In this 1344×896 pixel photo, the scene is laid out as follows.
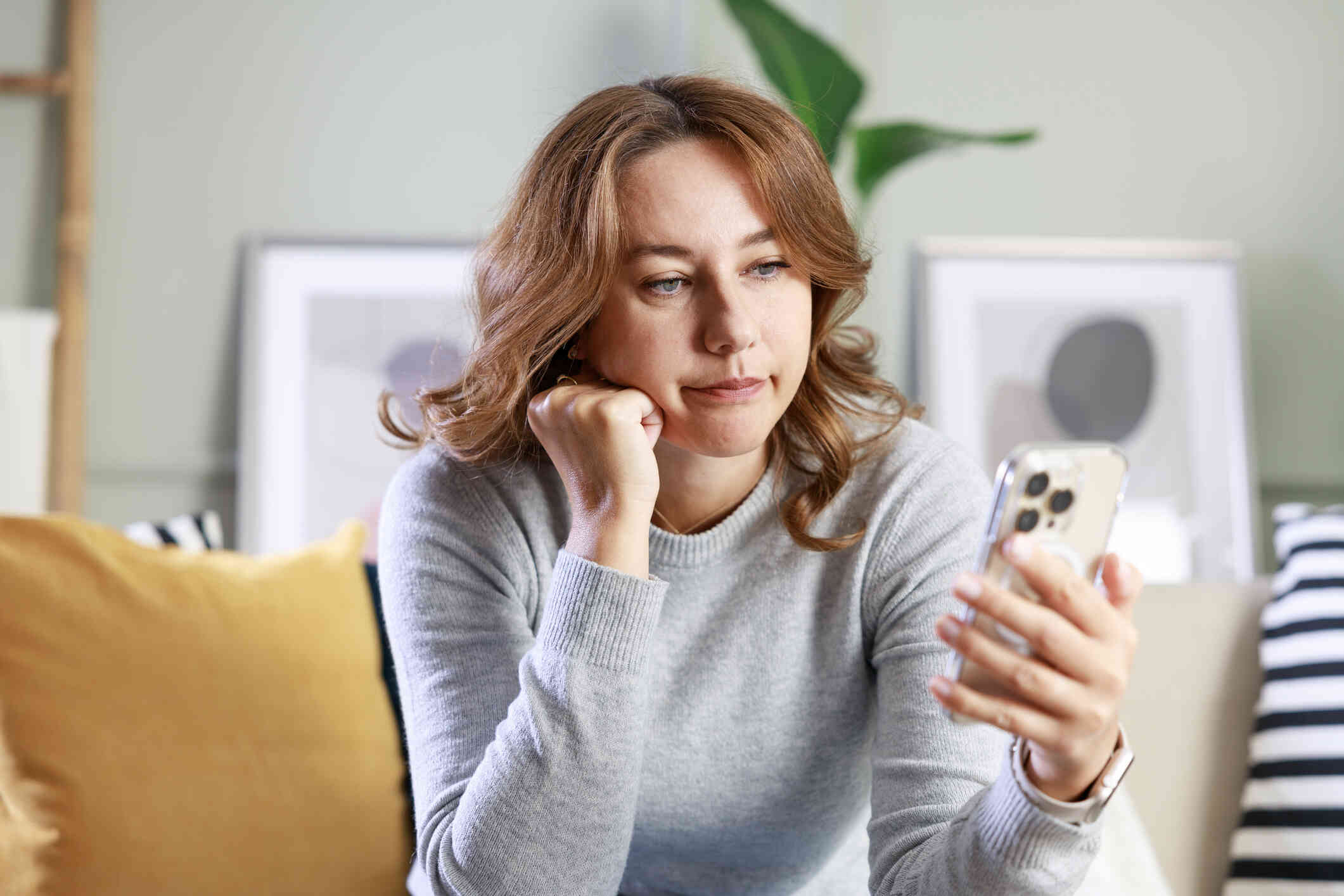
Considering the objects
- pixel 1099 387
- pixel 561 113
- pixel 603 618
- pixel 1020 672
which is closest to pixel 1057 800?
pixel 1020 672

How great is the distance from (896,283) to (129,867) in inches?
69.6

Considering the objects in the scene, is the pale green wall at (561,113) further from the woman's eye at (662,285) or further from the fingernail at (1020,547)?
the fingernail at (1020,547)

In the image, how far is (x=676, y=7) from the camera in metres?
2.40

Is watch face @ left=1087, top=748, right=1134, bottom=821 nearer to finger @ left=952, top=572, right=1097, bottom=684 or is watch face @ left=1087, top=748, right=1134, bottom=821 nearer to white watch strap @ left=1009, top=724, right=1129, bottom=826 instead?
white watch strap @ left=1009, top=724, right=1129, bottom=826

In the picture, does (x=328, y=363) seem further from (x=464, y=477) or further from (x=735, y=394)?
(x=735, y=394)

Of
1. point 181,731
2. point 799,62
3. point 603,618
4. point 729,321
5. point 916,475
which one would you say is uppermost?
point 799,62

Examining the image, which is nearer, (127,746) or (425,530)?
(425,530)

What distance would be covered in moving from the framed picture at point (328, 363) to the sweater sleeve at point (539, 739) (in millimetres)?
1221

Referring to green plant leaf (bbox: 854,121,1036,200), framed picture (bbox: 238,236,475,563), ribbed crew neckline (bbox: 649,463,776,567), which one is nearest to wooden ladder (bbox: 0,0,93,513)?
framed picture (bbox: 238,236,475,563)

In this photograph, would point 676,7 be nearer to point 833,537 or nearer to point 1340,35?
point 1340,35

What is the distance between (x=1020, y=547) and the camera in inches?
25.4

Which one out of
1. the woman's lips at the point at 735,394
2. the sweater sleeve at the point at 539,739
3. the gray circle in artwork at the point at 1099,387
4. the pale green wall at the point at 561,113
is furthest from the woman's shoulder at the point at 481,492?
the gray circle in artwork at the point at 1099,387

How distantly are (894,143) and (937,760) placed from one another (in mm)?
1373

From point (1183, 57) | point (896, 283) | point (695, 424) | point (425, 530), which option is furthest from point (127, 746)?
point (1183, 57)
